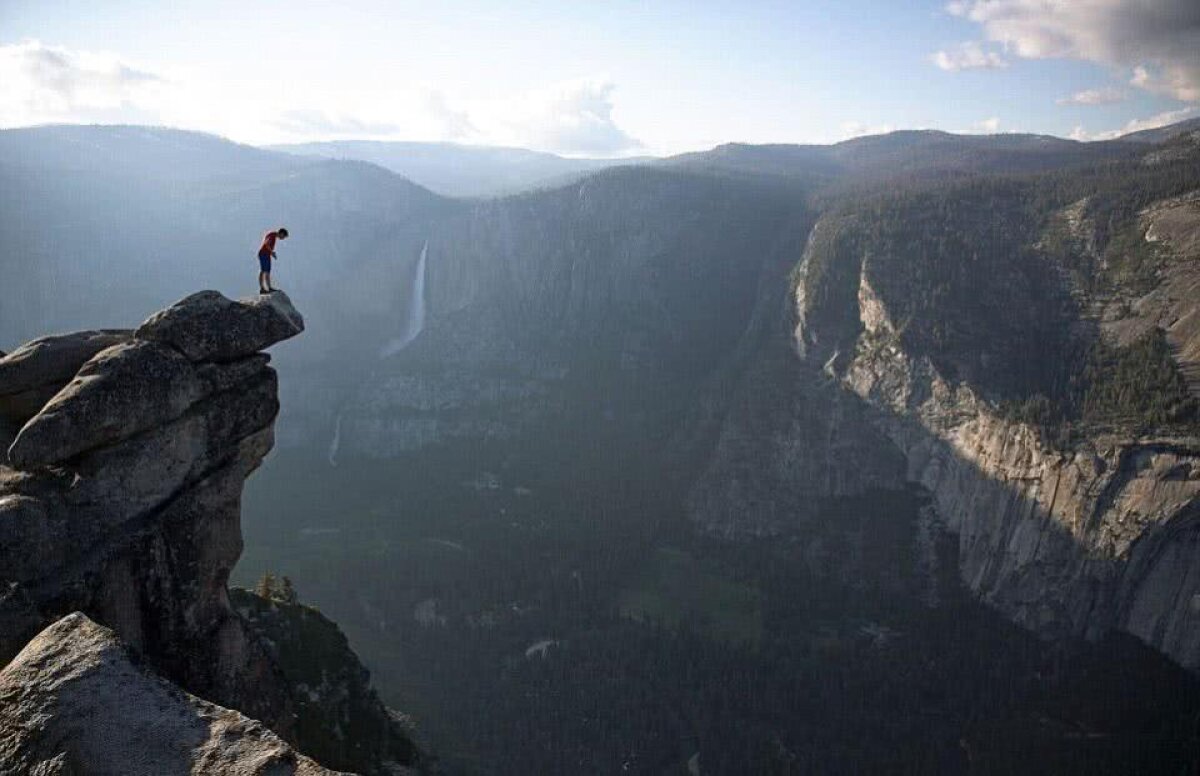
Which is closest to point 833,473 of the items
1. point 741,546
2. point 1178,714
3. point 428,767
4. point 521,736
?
point 741,546

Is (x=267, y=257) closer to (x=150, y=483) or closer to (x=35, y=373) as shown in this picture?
(x=35, y=373)

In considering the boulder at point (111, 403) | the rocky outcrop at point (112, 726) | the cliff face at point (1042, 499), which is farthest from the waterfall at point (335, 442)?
the rocky outcrop at point (112, 726)

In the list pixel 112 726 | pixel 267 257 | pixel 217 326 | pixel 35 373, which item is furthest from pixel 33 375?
pixel 112 726

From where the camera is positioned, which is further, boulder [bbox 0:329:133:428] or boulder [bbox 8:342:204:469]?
boulder [bbox 0:329:133:428]

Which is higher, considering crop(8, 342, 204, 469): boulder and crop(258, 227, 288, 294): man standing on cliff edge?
crop(258, 227, 288, 294): man standing on cliff edge

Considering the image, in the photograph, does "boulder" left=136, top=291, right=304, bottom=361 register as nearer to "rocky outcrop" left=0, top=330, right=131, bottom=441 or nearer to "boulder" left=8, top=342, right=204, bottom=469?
"boulder" left=8, top=342, right=204, bottom=469

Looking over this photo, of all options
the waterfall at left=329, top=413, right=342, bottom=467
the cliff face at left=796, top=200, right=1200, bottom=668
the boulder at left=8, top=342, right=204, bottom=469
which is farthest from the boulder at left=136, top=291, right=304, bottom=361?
the waterfall at left=329, top=413, right=342, bottom=467
